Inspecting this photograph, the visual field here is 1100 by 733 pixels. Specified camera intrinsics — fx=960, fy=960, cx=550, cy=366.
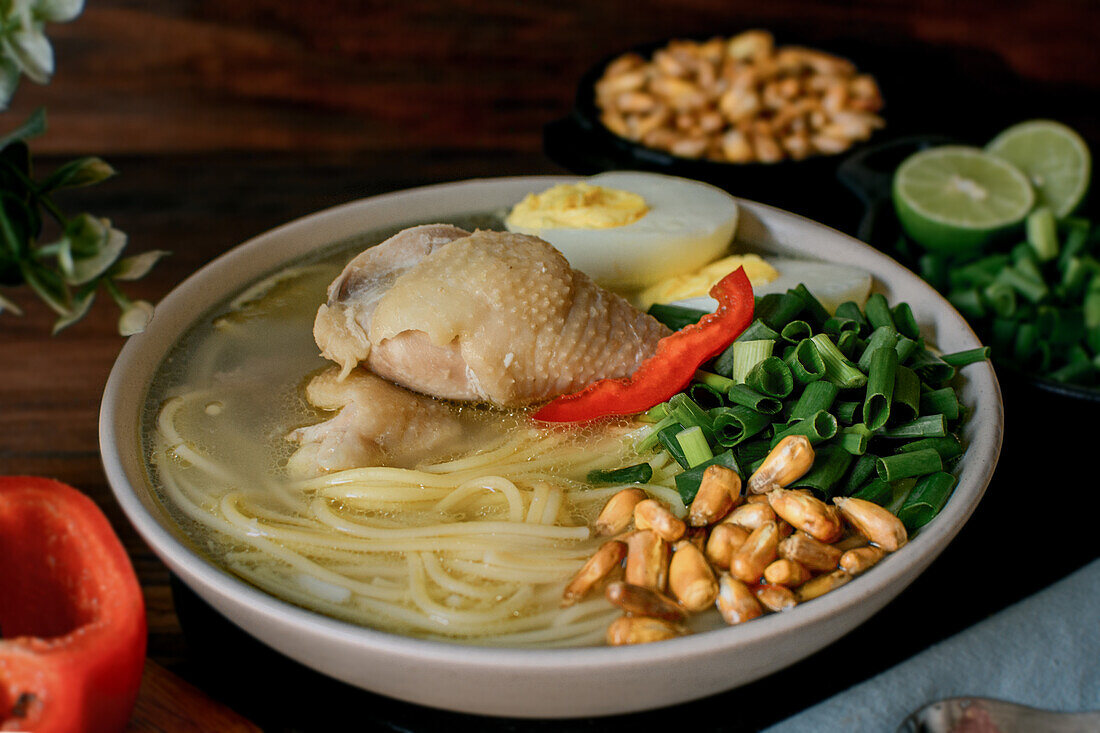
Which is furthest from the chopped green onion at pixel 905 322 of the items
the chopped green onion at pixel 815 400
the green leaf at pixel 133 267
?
the green leaf at pixel 133 267

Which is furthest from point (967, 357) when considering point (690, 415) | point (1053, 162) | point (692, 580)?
point (1053, 162)

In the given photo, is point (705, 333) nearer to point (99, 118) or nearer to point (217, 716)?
point (217, 716)

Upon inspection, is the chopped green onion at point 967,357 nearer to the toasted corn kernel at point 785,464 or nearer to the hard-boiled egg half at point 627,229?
the toasted corn kernel at point 785,464

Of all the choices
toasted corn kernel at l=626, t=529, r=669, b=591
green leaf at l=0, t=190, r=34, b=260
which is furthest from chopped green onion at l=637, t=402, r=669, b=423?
green leaf at l=0, t=190, r=34, b=260

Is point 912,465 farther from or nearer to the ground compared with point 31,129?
nearer to the ground

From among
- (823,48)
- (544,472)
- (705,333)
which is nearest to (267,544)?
(544,472)

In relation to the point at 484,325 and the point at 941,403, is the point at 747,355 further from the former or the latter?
the point at 484,325
